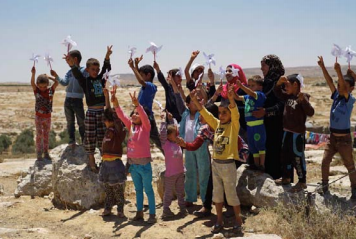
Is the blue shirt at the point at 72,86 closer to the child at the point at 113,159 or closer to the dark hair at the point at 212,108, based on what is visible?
the child at the point at 113,159

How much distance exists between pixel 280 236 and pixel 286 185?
3.39ft

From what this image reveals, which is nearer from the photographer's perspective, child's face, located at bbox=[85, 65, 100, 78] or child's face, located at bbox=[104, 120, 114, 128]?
child's face, located at bbox=[104, 120, 114, 128]

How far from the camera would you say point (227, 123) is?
5555 millimetres

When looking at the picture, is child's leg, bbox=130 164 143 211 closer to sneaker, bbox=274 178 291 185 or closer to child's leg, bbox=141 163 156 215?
child's leg, bbox=141 163 156 215

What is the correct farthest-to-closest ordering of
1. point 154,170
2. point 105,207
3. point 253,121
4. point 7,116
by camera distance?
1. point 7,116
2. point 154,170
3. point 105,207
4. point 253,121

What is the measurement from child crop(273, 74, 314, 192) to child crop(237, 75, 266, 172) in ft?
1.00

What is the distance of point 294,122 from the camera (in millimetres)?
5770

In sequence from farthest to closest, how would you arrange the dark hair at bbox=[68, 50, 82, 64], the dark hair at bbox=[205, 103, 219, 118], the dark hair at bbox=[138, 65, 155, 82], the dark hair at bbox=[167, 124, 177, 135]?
the dark hair at bbox=[68, 50, 82, 64], the dark hair at bbox=[138, 65, 155, 82], the dark hair at bbox=[205, 103, 219, 118], the dark hair at bbox=[167, 124, 177, 135]

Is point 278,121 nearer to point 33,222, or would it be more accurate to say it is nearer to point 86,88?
point 86,88

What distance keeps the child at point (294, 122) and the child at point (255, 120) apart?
31cm

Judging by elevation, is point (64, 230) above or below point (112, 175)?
below

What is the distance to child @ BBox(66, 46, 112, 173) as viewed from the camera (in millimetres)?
6738

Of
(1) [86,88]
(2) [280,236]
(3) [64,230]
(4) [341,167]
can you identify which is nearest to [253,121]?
(2) [280,236]

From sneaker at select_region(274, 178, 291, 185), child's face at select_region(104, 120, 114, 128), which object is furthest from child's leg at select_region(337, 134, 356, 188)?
child's face at select_region(104, 120, 114, 128)
